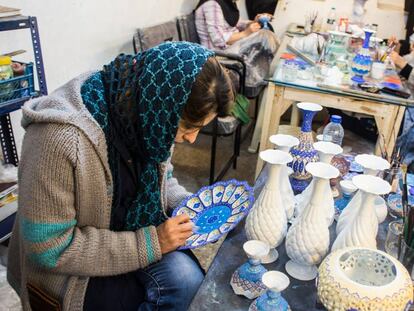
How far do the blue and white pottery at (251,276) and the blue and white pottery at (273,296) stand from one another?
0.05 meters

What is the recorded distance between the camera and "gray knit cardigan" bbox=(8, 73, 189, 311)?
0.88 metres

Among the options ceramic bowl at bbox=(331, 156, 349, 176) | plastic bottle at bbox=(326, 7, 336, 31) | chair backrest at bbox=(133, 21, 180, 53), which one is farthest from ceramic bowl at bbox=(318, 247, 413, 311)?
plastic bottle at bbox=(326, 7, 336, 31)

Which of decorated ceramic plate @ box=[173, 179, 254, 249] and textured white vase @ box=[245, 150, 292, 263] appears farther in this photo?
decorated ceramic plate @ box=[173, 179, 254, 249]

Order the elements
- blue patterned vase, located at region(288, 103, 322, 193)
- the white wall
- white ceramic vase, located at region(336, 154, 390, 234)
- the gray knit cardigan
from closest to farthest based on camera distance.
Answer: the gray knit cardigan → white ceramic vase, located at region(336, 154, 390, 234) → blue patterned vase, located at region(288, 103, 322, 193) → the white wall

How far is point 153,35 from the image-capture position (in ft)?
8.19

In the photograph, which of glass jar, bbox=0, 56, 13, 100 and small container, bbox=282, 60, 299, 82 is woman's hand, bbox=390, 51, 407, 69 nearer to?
small container, bbox=282, 60, 299, 82

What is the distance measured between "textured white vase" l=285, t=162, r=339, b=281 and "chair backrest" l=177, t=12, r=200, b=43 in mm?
2324

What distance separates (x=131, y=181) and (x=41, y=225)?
29cm

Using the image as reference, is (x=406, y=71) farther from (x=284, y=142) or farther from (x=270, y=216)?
(x=270, y=216)

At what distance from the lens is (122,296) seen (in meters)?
1.09

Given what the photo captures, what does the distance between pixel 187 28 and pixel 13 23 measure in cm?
189

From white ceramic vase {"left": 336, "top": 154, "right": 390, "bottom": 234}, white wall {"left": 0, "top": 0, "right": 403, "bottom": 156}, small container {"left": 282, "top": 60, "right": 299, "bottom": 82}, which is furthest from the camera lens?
small container {"left": 282, "top": 60, "right": 299, "bottom": 82}

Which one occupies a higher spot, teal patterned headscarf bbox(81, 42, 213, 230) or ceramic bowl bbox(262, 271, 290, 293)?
teal patterned headscarf bbox(81, 42, 213, 230)

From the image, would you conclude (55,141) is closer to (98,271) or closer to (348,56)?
(98,271)
